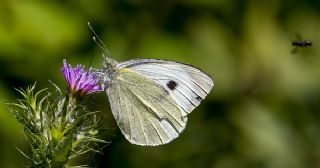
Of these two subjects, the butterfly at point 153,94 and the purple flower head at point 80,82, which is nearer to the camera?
the purple flower head at point 80,82

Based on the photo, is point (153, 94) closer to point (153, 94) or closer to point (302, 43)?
point (153, 94)

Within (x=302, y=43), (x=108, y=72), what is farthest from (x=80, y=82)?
(x=302, y=43)

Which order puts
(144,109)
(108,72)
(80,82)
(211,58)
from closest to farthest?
(80,82), (108,72), (144,109), (211,58)

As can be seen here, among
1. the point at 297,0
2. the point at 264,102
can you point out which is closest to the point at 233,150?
the point at 264,102

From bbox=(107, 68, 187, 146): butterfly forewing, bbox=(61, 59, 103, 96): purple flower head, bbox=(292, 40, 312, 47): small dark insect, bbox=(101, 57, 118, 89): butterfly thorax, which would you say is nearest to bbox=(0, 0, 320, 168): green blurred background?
bbox=(292, 40, 312, 47): small dark insect

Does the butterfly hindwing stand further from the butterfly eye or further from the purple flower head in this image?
the purple flower head

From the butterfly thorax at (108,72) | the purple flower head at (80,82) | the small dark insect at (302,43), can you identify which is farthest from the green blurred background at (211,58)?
the purple flower head at (80,82)

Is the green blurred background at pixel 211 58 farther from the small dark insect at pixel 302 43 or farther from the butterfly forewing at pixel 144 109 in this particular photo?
the butterfly forewing at pixel 144 109
